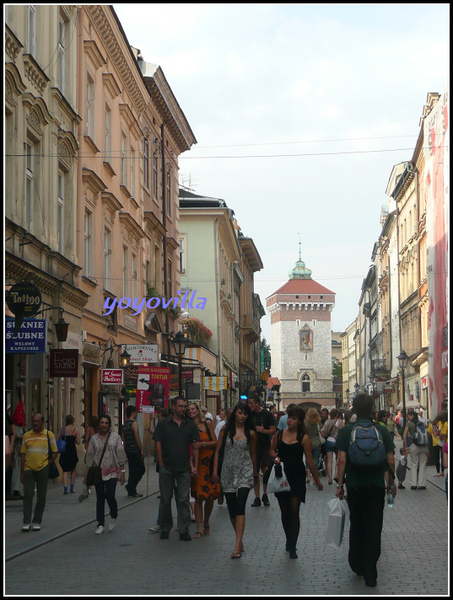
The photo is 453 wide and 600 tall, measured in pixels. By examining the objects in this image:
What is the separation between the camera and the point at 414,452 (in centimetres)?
2073

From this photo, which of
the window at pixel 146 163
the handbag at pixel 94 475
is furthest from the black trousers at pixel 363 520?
the window at pixel 146 163

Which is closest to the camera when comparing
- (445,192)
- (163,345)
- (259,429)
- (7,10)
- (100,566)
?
(100,566)

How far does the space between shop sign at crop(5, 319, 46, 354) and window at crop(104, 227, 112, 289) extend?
12452mm

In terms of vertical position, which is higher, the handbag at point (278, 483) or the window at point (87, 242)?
the window at point (87, 242)

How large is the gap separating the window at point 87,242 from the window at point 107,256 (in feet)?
7.25

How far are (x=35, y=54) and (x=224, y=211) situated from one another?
36.1 m

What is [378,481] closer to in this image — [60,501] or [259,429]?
[259,429]

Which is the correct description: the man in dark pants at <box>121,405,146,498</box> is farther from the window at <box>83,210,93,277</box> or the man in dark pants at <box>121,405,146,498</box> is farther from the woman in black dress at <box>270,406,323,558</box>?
the woman in black dress at <box>270,406,323,558</box>

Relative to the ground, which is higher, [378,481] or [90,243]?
[90,243]

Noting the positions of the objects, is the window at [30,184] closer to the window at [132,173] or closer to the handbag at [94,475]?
the handbag at [94,475]

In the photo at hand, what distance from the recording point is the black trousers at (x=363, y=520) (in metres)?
9.30

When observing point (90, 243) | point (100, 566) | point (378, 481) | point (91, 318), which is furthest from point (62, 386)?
point (378, 481)

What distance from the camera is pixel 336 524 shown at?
956 centimetres

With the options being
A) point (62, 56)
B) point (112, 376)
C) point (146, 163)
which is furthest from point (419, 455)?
point (146, 163)
